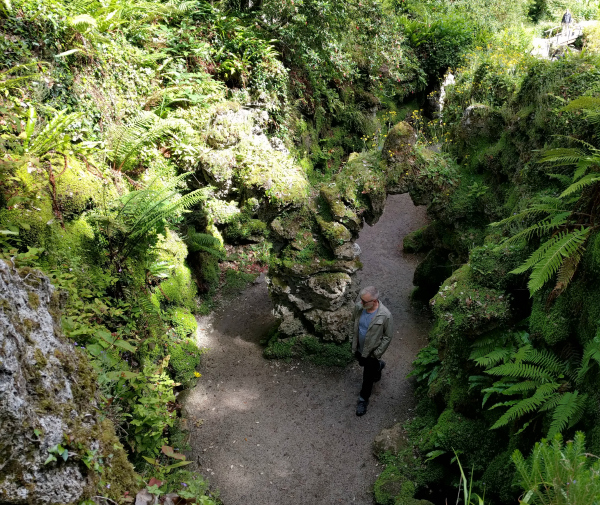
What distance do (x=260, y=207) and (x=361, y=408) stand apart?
168 inches

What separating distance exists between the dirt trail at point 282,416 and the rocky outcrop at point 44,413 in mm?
3241

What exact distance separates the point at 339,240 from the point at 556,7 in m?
18.0

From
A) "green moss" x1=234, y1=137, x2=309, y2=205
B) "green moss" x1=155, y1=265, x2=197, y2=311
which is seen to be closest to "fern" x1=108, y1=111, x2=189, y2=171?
"green moss" x1=234, y1=137, x2=309, y2=205

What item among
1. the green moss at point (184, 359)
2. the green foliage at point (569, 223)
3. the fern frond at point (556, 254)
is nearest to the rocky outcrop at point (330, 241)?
the green moss at point (184, 359)

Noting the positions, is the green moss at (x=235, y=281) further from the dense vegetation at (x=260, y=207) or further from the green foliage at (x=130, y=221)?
the green foliage at (x=130, y=221)

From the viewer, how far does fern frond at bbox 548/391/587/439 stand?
147 inches

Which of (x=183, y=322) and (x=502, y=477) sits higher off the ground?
(x=502, y=477)

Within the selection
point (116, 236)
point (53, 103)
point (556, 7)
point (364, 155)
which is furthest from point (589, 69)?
point (556, 7)

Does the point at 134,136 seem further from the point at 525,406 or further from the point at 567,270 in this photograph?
the point at 525,406

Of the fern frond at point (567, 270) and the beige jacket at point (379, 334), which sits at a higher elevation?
the fern frond at point (567, 270)

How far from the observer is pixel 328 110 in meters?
13.9

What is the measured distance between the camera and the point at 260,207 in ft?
26.6

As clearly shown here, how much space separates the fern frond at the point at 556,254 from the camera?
4031 mm

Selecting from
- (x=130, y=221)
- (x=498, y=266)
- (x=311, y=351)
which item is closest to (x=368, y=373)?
(x=311, y=351)
